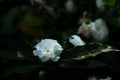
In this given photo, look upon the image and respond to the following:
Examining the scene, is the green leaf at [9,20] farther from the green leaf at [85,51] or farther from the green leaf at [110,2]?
the green leaf at [85,51]

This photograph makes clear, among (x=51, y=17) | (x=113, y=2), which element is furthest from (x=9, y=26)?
(x=113, y=2)

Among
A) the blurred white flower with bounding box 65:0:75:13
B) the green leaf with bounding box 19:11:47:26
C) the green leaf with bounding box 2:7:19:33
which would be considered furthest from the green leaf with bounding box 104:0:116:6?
the green leaf with bounding box 2:7:19:33

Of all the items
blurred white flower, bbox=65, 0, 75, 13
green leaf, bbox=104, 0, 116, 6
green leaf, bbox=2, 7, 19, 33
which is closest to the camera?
green leaf, bbox=104, 0, 116, 6

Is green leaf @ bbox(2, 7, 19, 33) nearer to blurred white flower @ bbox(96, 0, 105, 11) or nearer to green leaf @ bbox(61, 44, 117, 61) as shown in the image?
blurred white flower @ bbox(96, 0, 105, 11)

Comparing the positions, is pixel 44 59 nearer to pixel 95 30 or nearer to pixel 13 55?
pixel 13 55

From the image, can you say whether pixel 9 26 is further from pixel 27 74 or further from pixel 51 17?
pixel 27 74

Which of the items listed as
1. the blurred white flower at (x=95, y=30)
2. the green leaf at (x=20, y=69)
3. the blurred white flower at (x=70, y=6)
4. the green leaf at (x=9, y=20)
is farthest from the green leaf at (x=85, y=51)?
the green leaf at (x=9, y=20)
